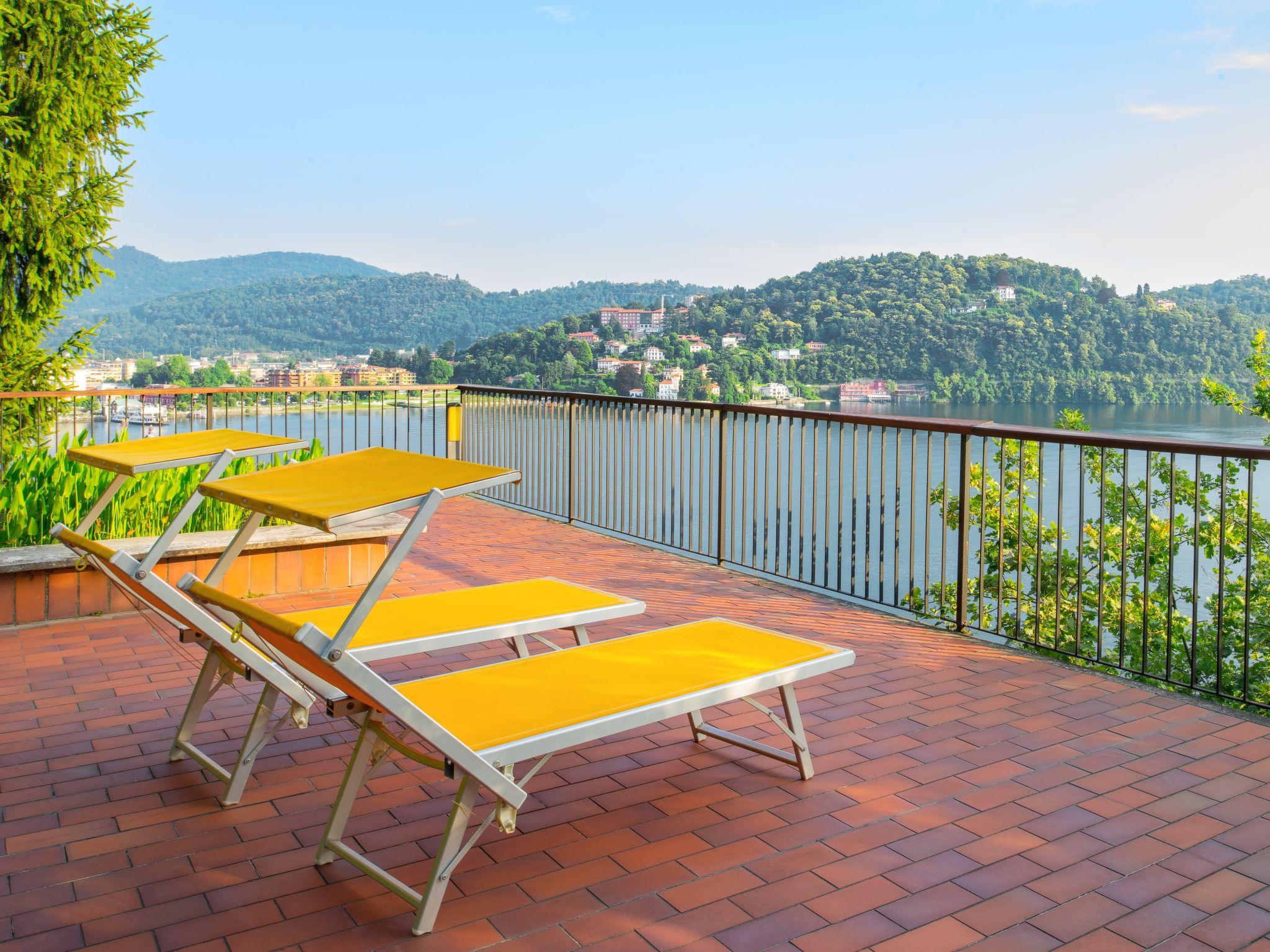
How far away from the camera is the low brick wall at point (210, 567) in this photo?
189 inches

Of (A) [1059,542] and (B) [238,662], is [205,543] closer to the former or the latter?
(B) [238,662]

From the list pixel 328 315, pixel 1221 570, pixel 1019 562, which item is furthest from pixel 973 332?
pixel 1221 570

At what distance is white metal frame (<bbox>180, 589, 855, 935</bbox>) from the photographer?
212 cm

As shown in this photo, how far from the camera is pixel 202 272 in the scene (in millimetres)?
46469

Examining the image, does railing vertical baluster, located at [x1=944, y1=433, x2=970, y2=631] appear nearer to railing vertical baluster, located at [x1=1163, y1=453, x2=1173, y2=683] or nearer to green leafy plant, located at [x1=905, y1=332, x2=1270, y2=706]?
green leafy plant, located at [x1=905, y1=332, x2=1270, y2=706]

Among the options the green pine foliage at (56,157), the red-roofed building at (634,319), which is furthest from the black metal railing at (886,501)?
the red-roofed building at (634,319)

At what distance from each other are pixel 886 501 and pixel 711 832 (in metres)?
5.53

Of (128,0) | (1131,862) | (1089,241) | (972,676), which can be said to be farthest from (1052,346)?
(1089,241)

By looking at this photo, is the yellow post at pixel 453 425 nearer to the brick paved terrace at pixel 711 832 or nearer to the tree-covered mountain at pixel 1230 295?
the brick paved terrace at pixel 711 832

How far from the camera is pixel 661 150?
2375 inches

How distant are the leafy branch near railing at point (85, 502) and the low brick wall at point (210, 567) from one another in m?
0.28

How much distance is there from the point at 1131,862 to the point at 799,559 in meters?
3.35

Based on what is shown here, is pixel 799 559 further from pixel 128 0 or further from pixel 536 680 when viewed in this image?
pixel 128 0

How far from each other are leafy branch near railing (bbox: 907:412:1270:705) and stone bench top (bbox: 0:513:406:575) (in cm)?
301
